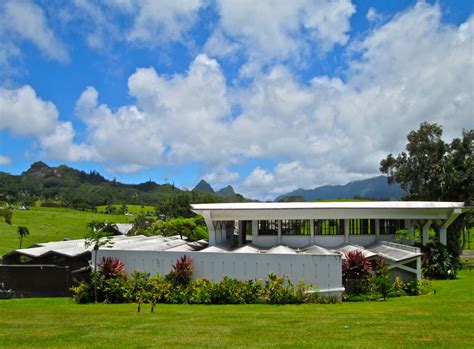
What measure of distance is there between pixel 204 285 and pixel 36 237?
6047cm

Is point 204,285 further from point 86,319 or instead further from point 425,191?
point 425,191

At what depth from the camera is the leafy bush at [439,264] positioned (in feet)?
97.9

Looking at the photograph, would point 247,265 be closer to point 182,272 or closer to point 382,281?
point 182,272

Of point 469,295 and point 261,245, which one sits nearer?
point 469,295

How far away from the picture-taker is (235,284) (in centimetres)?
2069

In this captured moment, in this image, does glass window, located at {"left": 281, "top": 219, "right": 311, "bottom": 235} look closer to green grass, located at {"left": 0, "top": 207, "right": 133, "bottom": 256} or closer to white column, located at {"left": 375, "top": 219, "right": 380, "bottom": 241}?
white column, located at {"left": 375, "top": 219, "right": 380, "bottom": 241}

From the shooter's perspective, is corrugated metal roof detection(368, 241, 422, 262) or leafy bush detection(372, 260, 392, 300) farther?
corrugated metal roof detection(368, 241, 422, 262)

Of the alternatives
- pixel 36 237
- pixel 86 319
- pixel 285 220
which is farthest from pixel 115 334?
pixel 36 237

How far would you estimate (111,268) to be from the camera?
22141 mm

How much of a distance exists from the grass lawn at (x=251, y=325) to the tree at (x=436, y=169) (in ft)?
67.4

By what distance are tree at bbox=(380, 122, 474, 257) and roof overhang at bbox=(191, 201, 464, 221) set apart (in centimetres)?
921

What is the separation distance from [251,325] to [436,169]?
102 feet

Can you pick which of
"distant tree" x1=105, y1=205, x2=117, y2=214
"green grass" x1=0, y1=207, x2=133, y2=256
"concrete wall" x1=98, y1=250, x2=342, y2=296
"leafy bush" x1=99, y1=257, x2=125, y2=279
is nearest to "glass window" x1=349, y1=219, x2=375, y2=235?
"concrete wall" x1=98, y1=250, x2=342, y2=296

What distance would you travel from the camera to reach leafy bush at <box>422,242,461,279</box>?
2983cm
